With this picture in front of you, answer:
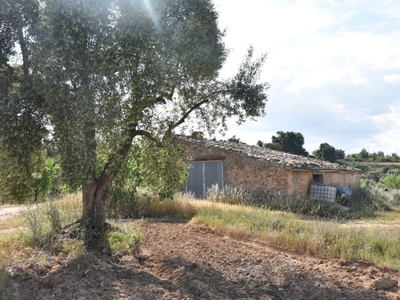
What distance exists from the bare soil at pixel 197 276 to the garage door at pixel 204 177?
14253 millimetres

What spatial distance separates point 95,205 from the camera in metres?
9.56

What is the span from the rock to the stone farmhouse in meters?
14.3

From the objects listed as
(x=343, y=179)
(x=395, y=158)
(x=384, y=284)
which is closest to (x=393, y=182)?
(x=343, y=179)

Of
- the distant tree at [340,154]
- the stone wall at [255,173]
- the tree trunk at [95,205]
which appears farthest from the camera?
the distant tree at [340,154]

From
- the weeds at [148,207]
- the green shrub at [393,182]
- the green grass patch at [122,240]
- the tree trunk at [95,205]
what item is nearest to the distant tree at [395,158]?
the green shrub at [393,182]

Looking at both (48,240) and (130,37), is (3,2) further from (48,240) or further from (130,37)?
(48,240)

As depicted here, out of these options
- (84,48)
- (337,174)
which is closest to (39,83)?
(84,48)

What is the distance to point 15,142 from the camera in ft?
26.8

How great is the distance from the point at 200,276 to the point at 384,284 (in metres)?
3.07

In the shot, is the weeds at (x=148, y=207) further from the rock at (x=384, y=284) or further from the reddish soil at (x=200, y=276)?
the rock at (x=384, y=284)

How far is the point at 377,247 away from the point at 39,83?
831 centimetres

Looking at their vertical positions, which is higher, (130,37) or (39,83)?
(130,37)

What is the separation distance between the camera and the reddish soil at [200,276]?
6.73 metres

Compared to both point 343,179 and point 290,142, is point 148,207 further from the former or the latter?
point 290,142
